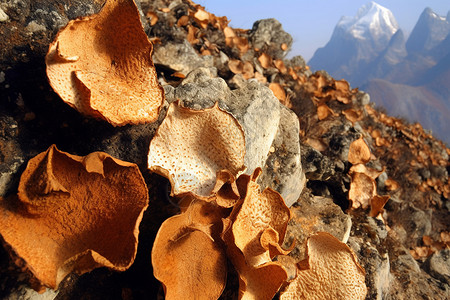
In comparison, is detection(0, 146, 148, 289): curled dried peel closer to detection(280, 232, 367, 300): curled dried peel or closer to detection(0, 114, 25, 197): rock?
detection(0, 114, 25, 197): rock

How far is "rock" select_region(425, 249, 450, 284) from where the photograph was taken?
3.45m

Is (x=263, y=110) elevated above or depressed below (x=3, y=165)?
above

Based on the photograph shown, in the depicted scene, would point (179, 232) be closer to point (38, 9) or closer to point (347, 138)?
point (38, 9)

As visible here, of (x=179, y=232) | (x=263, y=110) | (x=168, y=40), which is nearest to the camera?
(x=179, y=232)

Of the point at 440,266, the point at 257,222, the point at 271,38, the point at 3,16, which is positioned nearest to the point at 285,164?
the point at 257,222

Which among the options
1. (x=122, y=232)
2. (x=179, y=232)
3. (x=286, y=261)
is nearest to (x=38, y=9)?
(x=122, y=232)

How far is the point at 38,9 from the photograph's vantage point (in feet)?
5.42

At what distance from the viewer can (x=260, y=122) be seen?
6.72ft

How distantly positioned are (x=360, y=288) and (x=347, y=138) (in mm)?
2241

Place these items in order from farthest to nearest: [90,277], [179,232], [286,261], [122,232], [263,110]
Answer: [263,110] → [286,261] → [90,277] → [179,232] → [122,232]

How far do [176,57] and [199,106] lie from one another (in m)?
1.57

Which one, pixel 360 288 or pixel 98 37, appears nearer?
pixel 98 37

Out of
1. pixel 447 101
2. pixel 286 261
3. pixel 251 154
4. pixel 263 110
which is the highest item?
pixel 263 110

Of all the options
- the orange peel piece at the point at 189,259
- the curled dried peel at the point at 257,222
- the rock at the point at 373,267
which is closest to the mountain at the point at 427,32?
the rock at the point at 373,267
